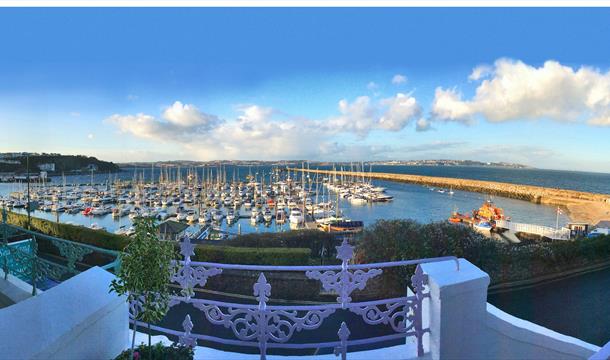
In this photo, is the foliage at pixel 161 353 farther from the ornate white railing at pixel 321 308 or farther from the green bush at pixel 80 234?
the green bush at pixel 80 234

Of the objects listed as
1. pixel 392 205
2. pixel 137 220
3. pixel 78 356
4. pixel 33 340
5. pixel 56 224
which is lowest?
pixel 392 205

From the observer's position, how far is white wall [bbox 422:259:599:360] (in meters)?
2.71

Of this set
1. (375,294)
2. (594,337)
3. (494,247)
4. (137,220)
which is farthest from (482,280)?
(494,247)

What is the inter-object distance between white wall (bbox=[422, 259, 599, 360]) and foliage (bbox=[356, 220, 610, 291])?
25.8 feet

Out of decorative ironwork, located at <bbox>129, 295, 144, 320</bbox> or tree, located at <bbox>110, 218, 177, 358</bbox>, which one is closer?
tree, located at <bbox>110, 218, 177, 358</bbox>

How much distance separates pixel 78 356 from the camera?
2.39 m

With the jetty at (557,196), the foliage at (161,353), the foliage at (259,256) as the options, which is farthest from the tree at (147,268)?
the jetty at (557,196)

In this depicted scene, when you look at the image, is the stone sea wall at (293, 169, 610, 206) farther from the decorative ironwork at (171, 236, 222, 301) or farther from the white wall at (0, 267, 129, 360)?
the white wall at (0, 267, 129, 360)

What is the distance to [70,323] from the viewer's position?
2.33 meters

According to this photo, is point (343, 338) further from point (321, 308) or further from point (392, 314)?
point (392, 314)

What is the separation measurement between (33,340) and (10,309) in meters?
0.36

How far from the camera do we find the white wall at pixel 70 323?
83.3 inches

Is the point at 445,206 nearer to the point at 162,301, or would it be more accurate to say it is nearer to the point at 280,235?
the point at 280,235

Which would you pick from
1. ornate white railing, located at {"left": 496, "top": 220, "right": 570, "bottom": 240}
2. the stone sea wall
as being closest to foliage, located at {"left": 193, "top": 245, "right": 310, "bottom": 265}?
ornate white railing, located at {"left": 496, "top": 220, "right": 570, "bottom": 240}
